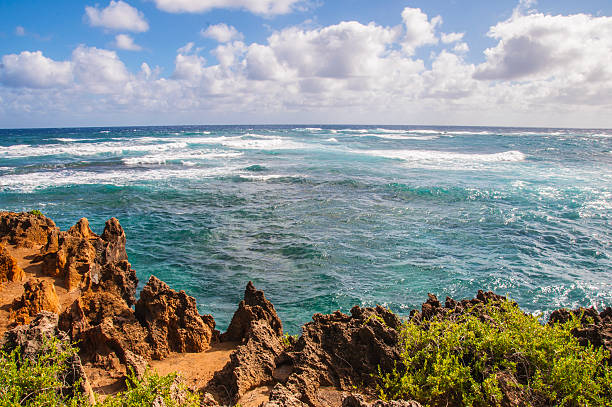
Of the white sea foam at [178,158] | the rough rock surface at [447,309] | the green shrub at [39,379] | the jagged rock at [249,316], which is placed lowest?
the jagged rock at [249,316]

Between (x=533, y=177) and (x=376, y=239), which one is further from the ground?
(x=533, y=177)

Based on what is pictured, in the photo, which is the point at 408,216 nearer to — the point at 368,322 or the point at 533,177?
the point at 368,322

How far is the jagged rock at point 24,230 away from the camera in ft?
42.7

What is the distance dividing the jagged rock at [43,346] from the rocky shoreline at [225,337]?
0.05ft

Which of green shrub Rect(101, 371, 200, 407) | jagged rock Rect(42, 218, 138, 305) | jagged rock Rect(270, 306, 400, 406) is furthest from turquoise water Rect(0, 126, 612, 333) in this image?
green shrub Rect(101, 371, 200, 407)

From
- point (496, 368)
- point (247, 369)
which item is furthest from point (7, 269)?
point (496, 368)

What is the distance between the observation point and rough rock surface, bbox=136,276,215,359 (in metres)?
7.61

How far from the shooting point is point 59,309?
Result: 872cm

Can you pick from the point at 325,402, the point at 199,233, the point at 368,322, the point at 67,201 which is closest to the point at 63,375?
the point at 325,402

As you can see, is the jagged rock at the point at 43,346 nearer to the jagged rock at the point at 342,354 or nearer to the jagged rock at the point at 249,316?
the jagged rock at the point at 342,354

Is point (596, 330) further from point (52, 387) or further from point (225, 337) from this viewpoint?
point (52, 387)

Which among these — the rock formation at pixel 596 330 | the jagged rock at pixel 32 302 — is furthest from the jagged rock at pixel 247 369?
the rock formation at pixel 596 330

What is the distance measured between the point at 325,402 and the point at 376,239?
437 inches

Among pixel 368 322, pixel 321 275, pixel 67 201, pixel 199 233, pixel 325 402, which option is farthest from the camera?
pixel 67 201
